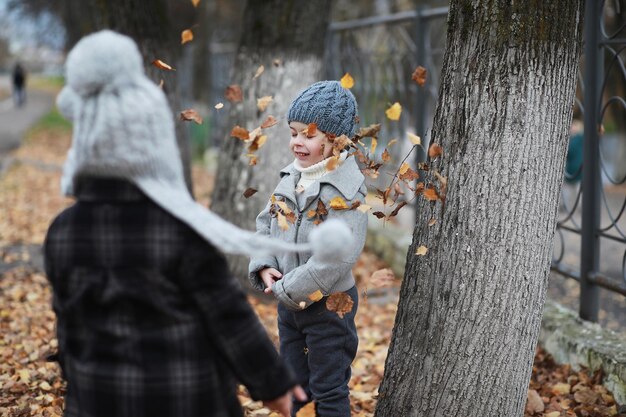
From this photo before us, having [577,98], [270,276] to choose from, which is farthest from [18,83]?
[270,276]

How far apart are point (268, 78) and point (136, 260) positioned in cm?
389

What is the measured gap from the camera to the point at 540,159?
293 centimetres

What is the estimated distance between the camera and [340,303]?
3.05m

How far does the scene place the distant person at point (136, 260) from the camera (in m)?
2.04

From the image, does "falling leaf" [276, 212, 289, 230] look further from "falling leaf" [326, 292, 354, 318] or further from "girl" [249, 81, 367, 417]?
"falling leaf" [326, 292, 354, 318]

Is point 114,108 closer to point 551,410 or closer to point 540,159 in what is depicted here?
point 540,159

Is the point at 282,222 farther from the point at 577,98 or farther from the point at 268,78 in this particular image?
the point at 577,98

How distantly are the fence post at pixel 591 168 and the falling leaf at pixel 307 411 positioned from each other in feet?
7.32

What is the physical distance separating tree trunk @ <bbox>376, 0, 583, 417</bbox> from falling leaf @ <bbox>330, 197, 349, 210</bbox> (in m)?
0.36

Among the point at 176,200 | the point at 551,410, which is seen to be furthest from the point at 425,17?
the point at 176,200

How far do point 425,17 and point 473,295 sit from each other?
15.5 feet

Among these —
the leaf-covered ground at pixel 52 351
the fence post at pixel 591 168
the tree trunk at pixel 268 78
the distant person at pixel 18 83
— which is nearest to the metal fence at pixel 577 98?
the fence post at pixel 591 168

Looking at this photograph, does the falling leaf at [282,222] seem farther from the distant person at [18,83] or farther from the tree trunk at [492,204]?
the distant person at [18,83]

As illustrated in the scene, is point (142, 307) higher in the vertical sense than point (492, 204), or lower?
lower
